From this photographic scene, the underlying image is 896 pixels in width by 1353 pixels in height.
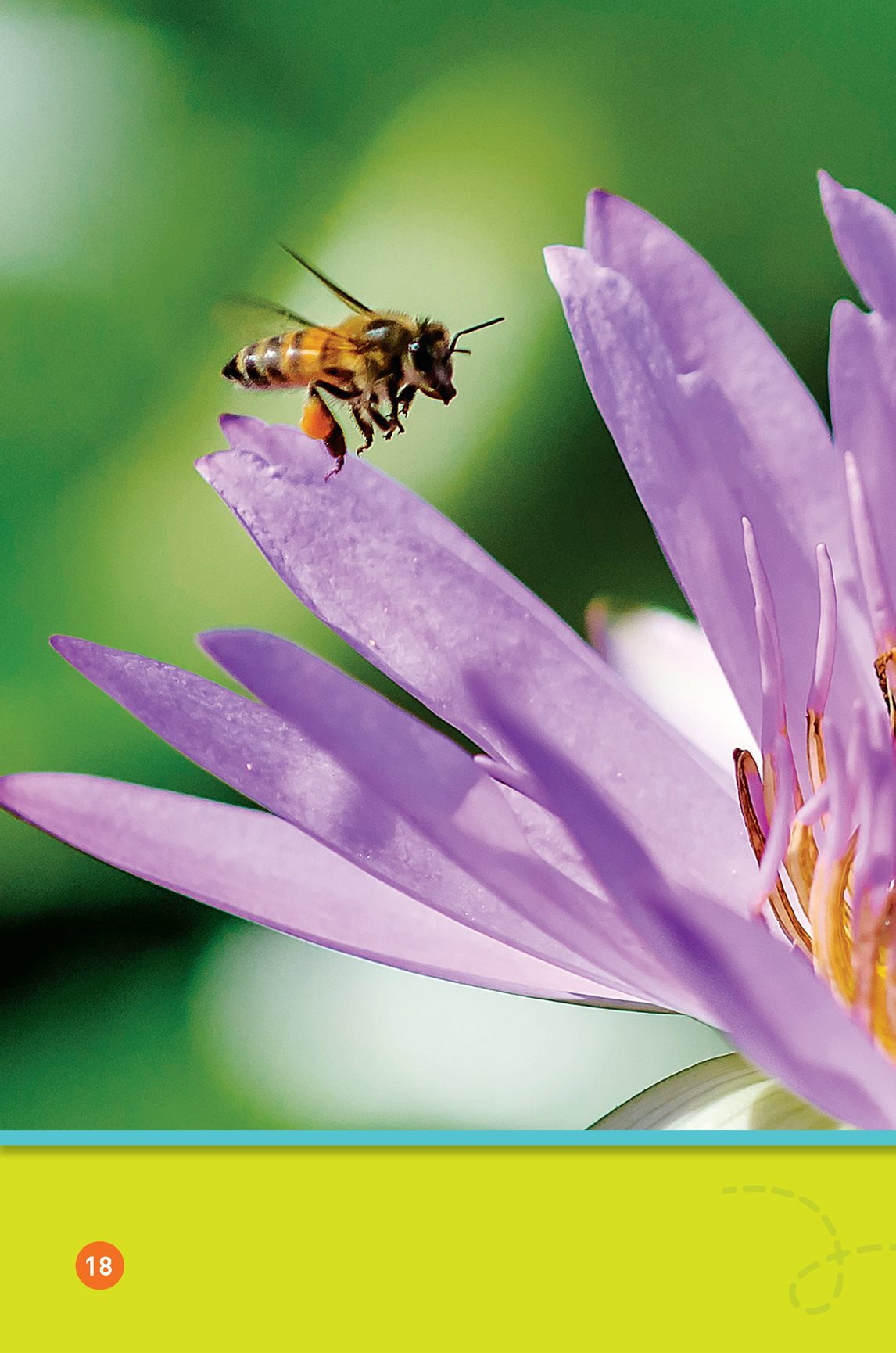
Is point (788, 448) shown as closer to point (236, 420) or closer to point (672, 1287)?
point (236, 420)

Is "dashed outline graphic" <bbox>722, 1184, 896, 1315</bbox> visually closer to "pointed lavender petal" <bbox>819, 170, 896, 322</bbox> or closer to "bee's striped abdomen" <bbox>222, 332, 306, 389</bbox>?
"pointed lavender petal" <bbox>819, 170, 896, 322</bbox>

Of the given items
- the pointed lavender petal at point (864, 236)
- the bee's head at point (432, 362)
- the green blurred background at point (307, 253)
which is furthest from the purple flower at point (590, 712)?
the green blurred background at point (307, 253)

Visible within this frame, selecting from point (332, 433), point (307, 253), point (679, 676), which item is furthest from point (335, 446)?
point (307, 253)

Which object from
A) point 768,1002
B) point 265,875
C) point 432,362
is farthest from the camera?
point 432,362

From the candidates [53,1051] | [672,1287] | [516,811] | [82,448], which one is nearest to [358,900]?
[516,811]

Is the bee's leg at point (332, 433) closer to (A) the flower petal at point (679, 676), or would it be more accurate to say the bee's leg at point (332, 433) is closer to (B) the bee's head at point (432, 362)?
(B) the bee's head at point (432, 362)

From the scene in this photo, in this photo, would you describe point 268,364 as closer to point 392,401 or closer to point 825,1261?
point 392,401

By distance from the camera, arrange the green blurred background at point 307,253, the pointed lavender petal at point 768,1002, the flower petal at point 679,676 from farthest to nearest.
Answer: the green blurred background at point 307,253, the flower petal at point 679,676, the pointed lavender petal at point 768,1002
